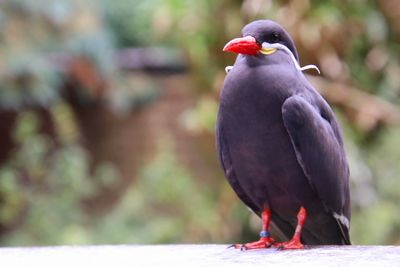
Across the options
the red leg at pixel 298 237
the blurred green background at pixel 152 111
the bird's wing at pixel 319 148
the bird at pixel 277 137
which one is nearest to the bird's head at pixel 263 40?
the bird at pixel 277 137

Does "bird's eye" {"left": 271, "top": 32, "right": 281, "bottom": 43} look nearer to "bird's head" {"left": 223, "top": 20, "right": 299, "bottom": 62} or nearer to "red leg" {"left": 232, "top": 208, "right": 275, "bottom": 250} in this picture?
"bird's head" {"left": 223, "top": 20, "right": 299, "bottom": 62}

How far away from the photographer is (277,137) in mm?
1878

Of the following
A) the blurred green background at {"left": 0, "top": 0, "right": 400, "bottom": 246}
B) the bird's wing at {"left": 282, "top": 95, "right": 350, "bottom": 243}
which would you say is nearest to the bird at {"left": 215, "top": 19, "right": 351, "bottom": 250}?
the bird's wing at {"left": 282, "top": 95, "right": 350, "bottom": 243}

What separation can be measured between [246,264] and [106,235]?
13.1 ft

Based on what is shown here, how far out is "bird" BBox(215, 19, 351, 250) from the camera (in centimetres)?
185

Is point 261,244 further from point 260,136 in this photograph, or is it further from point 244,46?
point 244,46

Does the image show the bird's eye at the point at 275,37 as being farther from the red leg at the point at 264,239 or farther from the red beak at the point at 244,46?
the red leg at the point at 264,239

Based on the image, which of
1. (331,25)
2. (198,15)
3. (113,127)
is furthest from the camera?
(113,127)

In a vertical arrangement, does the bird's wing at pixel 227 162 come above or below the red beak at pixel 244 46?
below

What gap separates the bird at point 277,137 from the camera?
1846mm

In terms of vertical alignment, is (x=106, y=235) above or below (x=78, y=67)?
below

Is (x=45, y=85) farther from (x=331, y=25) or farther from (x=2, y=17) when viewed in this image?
(x=331, y=25)

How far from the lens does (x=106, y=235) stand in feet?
18.5

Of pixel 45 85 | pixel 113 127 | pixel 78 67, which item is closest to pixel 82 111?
pixel 113 127
